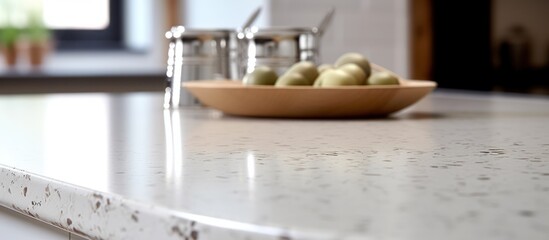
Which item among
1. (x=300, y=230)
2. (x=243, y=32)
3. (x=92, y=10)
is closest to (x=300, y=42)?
(x=243, y=32)

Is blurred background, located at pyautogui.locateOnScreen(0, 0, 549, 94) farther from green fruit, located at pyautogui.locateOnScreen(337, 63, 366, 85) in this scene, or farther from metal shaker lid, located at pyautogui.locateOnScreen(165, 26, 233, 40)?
green fruit, located at pyautogui.locateOnScreen(337, 63, 366, 85)

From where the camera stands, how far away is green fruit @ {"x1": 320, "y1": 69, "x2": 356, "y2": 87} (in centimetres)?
124

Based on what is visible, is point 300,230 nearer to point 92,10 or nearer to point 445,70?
point 445,70

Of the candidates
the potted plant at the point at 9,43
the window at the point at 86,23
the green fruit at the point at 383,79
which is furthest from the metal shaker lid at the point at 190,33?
the window at the point at 86,23

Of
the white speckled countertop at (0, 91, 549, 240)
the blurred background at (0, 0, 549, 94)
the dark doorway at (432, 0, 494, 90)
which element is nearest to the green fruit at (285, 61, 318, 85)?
the white speckled countertop at (0, 91, 549, 240)

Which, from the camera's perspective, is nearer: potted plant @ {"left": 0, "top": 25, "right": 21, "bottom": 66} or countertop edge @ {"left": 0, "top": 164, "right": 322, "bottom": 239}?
countertop edge @ {"left": 0, "top": 164, "right": 322, "bottom": 239}

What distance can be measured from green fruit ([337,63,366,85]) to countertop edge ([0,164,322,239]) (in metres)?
0.64

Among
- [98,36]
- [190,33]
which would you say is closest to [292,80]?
[190,33]

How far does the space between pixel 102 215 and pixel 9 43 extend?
2.99 metres

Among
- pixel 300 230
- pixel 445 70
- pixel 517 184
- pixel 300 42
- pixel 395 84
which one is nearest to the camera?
pixel 300 230

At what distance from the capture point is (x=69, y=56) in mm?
3703

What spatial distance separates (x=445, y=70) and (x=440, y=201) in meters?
2.67

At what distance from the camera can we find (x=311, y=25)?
2990 millimetres

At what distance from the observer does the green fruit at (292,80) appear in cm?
127
